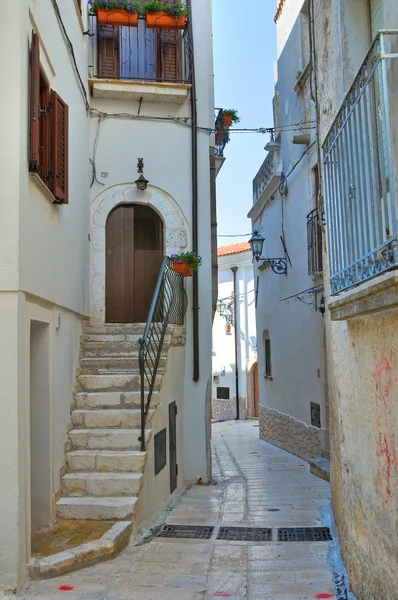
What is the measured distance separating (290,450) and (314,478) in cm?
402

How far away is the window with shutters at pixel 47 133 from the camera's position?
5.30m

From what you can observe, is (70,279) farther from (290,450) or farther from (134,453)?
(290,450)

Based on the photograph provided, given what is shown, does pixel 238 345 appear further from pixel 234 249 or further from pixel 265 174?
pixel 265 174

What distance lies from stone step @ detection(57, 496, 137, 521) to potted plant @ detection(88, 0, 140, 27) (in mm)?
7731

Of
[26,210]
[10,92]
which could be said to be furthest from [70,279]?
[10,92]

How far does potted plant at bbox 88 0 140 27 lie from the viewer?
10.0 m

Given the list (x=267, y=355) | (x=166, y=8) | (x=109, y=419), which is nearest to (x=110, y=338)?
(x=109, y=419)

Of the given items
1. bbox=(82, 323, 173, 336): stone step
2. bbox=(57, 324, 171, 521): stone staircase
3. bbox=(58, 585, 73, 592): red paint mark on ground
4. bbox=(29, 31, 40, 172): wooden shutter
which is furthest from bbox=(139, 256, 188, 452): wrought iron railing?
bbox=(58, 585, 73, 592): red paint mark on ground

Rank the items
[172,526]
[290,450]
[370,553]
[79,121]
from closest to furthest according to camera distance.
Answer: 1. [370,553]
2. [172,526]
3. [79,121]
4. [290,450]

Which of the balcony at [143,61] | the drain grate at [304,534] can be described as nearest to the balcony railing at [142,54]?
the balcony at [143,61]

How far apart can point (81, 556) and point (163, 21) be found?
340 inches

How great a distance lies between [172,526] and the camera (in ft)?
21.9

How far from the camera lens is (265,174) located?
16.7 metres

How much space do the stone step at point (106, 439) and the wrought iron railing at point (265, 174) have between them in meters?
9.90
